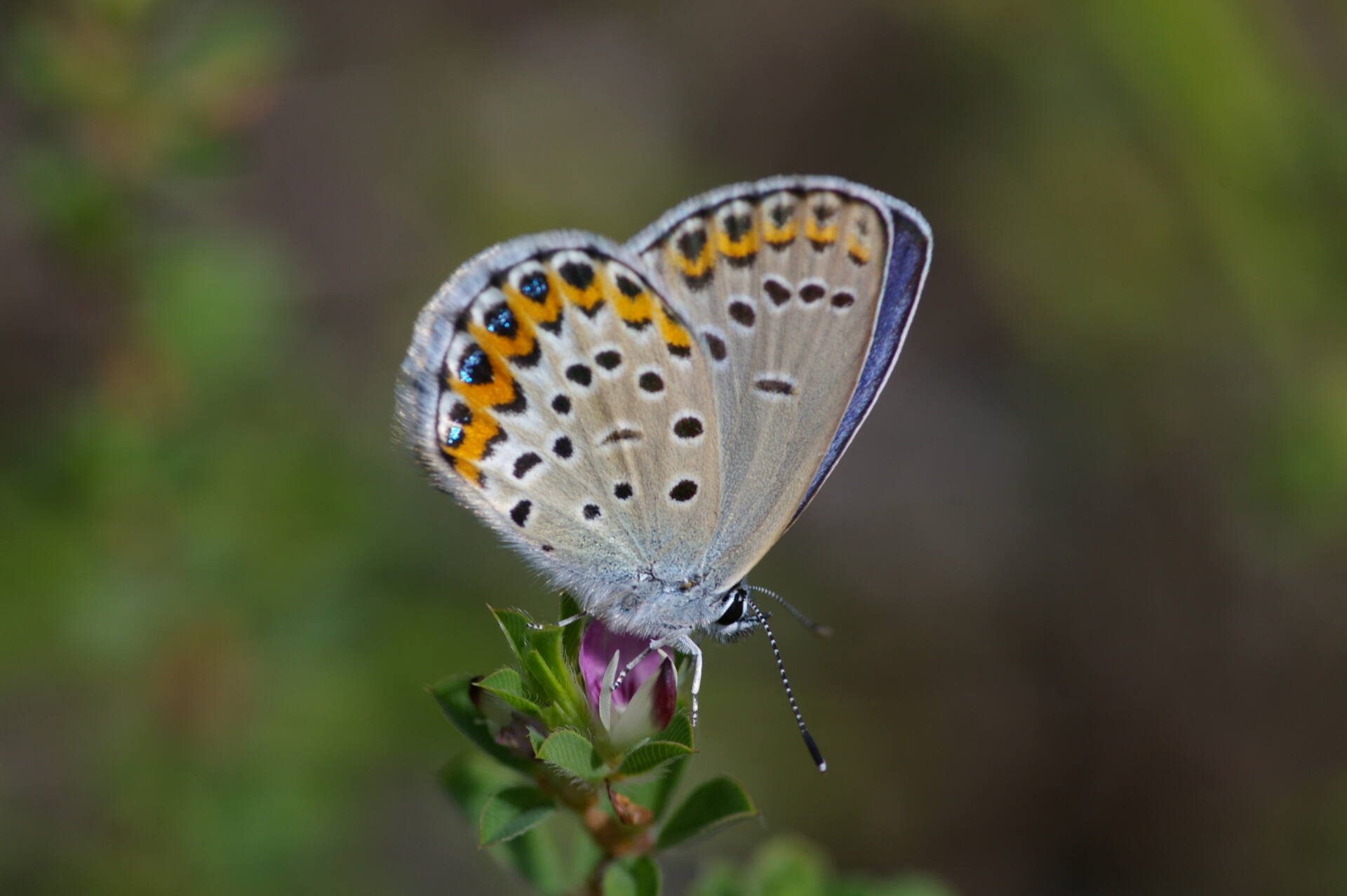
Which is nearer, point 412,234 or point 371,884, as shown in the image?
point 371,884

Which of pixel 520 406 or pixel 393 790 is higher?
pixel 520 406

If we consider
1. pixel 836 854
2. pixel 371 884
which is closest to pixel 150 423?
pixel 371 884

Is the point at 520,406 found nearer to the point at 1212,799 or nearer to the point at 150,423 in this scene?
the point at 150,423

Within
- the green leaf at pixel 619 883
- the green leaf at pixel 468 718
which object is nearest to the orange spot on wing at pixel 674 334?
the green leaf at pixel 468 718

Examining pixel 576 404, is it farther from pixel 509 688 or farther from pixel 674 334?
pixel 509 688

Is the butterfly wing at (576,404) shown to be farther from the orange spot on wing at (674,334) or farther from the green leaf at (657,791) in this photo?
the green leaf at (657,791)
